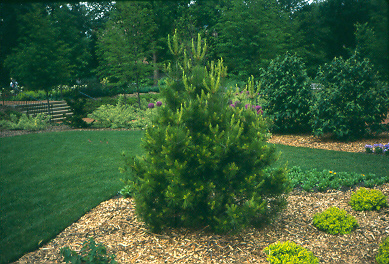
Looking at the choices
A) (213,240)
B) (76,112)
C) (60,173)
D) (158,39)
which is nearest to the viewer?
(213,240)

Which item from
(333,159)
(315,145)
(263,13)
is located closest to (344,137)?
(315,145)

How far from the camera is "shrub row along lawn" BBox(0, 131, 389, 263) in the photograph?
4.14 metres

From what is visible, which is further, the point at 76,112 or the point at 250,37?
the point at 250,37

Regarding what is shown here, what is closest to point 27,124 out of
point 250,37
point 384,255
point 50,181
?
point 50,181

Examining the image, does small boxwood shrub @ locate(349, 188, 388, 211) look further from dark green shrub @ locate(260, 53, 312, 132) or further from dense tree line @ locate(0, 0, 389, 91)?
dark green shrub @ locate(260, 53, 312, 132)

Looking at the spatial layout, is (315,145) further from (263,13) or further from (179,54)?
(263,13)

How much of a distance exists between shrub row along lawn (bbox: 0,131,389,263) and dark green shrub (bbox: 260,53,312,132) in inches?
79.5

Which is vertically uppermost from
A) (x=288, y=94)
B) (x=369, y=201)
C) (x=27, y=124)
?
(x=288, y=94)

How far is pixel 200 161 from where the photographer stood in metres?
3.14

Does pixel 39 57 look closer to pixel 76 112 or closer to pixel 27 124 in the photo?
pixel 27 124

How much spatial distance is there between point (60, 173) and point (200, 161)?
16.0 feet

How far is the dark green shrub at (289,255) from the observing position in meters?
2.80

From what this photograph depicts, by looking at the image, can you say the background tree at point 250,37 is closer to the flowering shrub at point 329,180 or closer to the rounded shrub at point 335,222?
the flowering shrub at point 329,180

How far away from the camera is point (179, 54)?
3.62 m
